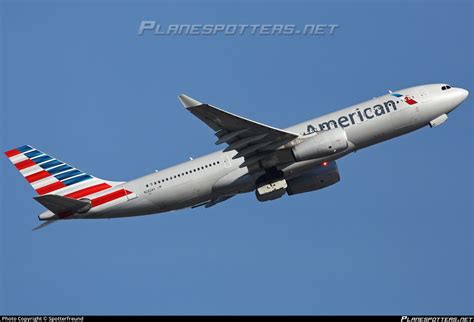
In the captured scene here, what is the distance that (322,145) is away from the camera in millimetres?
46406

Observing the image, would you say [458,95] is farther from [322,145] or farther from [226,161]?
[226,161]

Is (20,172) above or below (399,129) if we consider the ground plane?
above

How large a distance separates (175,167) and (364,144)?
11804 mm

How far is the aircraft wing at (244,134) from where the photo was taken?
44.6m

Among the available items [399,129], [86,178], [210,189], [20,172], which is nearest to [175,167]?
[210,189]

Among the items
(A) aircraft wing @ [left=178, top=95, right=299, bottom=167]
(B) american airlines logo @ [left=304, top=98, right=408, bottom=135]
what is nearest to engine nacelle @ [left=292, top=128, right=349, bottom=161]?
(A) aircraft wing @ [left=178, top=95, right=299, bottom=167]

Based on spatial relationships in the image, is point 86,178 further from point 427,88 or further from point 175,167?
point 427,88

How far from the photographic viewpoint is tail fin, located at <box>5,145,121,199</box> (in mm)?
50125

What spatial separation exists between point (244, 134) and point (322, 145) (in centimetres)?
466

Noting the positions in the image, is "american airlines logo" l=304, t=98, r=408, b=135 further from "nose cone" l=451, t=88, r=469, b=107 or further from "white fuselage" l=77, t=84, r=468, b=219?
"nose cone" l=451, t=88, r=469, b=107

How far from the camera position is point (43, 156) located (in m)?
51.5

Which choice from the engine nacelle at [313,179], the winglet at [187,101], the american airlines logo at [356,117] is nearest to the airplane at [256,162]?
the american airlines logo at [356,117]

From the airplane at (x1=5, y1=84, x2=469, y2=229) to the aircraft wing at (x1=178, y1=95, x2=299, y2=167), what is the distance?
2.4 inches

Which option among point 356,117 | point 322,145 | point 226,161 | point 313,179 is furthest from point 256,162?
point 356,117
